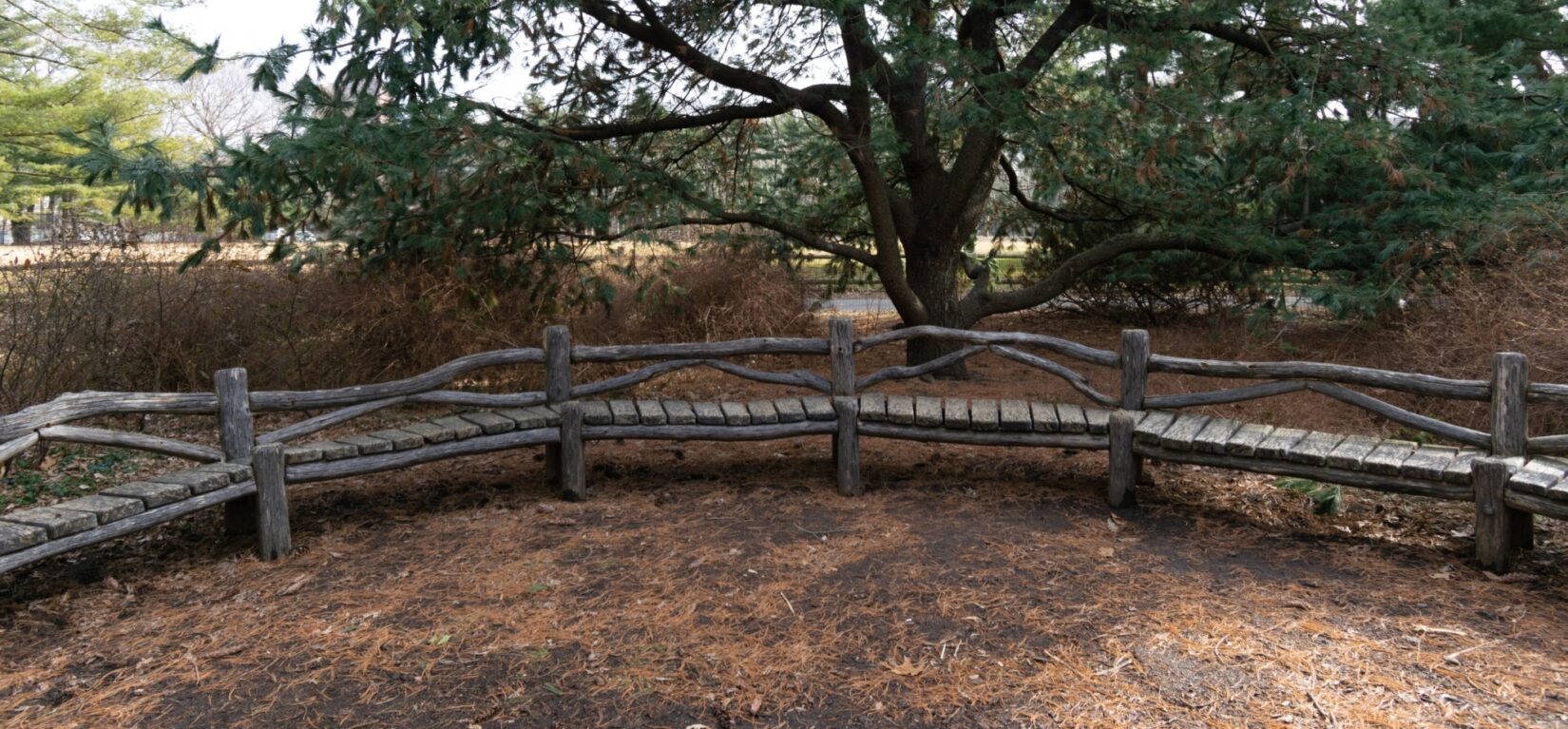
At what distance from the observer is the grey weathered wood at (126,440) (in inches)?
156

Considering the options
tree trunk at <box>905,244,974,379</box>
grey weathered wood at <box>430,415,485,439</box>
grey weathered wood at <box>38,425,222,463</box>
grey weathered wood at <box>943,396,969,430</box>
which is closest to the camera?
grey weathered wood at <box>38,425,222,463</box>

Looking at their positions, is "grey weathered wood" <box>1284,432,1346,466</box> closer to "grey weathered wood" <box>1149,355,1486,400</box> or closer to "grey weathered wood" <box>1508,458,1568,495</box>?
"grey weathered wood" <box>1149,355,1486,400</box>

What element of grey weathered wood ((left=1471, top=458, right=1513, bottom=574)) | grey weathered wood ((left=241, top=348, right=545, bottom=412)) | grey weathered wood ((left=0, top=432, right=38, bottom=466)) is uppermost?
→ grey weathered wood ((left=241, top=348, right=545, bottom=412))

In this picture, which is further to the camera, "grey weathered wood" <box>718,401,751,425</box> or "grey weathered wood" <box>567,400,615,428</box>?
"grey weathered wood" <box>718,401,751,425</box>

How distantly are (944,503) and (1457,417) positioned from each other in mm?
3611

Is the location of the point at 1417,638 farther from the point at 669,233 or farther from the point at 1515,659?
the point at 669,233

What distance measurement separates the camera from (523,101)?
785 centimetres

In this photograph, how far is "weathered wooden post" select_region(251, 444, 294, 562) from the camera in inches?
174

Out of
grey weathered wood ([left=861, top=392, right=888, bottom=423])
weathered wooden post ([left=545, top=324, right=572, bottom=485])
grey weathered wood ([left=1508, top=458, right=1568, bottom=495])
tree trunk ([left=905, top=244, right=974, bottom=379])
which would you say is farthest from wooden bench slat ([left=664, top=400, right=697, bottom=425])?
grey weathered wood ([left=1508, top=458, right=1568, bottom=495])

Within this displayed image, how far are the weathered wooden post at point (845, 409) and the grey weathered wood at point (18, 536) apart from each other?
359cm

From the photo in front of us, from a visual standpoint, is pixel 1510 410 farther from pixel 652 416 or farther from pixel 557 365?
pixel 557 365

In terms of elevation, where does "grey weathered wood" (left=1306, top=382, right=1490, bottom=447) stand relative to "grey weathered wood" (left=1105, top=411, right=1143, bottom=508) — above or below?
above

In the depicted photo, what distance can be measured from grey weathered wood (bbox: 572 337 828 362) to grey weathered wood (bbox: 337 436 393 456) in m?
1.15

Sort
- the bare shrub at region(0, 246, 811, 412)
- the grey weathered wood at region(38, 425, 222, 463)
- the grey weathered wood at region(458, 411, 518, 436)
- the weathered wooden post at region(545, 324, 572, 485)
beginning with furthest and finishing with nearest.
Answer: the bare shrub at region(0, 246, 811, 412)
the weathered wooden post at region(545, 324, 572, 485)
the grey weathered wood at region(458, 411, 518, 436)
the grey weathered wood at region(38, 425, 222, 463)
